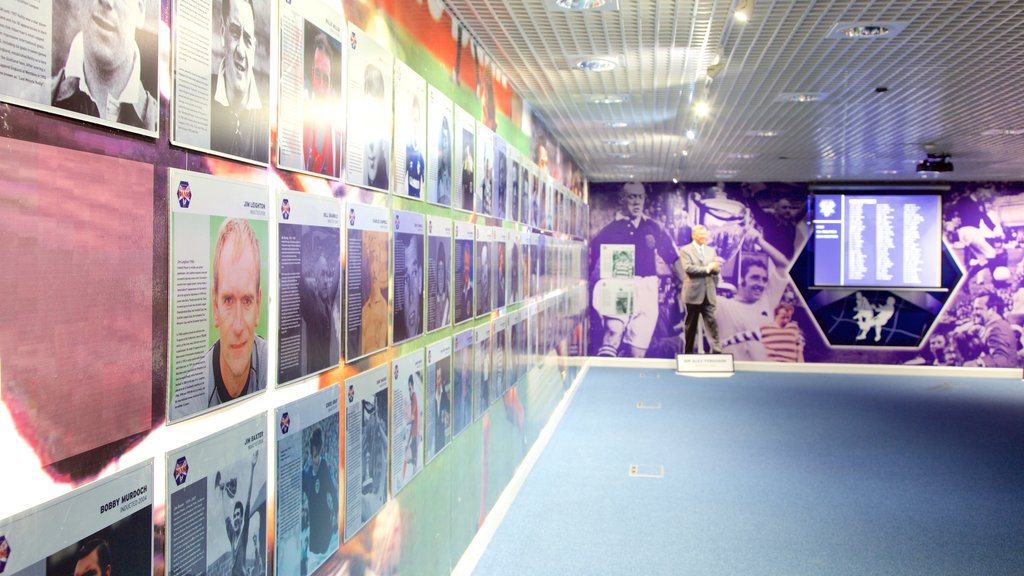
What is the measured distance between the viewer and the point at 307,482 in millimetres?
1766

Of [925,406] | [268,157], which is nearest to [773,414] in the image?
[925,406]

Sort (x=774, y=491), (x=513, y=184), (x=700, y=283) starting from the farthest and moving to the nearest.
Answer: (x=700, y=283) → (x=774, y=491) → (x=513, y=184)

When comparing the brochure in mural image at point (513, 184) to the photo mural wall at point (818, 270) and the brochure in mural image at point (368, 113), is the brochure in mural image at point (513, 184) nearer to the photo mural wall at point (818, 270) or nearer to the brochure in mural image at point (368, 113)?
the brochure in mural image at point (368, 113)

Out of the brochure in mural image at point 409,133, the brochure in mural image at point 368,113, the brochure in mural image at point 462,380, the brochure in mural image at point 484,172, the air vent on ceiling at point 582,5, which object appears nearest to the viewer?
the brochure in mural image at point 368,113

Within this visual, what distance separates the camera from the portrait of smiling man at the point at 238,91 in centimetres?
135

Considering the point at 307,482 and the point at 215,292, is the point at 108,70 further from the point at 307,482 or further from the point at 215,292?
the point at 307,482

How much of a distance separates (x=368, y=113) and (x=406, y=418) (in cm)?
100

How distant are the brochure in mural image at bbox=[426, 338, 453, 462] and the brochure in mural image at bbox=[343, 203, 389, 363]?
52cm

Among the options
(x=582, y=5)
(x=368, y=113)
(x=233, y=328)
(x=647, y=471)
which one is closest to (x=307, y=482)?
(x=233, y=328)

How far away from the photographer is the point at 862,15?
3.05 metres

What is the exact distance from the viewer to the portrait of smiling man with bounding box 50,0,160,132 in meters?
1.00

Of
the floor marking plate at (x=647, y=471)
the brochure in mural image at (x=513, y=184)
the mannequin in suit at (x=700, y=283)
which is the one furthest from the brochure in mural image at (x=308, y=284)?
the mannequin in suit at (x=700, y=283)

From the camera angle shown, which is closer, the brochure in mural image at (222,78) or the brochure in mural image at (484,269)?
the brochure in mural image at (222,78)

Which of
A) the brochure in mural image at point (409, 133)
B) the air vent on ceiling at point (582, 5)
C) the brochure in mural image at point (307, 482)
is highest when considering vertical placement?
the air vent on ceiling at point (582, 5)
